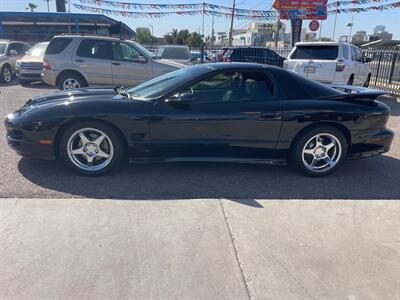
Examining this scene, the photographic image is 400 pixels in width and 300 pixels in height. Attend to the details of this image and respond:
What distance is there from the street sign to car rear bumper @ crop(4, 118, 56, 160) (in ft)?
69.4

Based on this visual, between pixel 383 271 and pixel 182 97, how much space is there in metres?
2.61

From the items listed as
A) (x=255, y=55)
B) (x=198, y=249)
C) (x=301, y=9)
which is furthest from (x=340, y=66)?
(x=301, y=9)

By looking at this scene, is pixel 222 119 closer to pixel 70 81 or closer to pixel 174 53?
pixel 70 81

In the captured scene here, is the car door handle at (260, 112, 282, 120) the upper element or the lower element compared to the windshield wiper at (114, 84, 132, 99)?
lower

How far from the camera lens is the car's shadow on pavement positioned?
13.2 ft

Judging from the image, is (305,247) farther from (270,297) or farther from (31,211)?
(31,211)

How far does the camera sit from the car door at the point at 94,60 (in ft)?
33.4

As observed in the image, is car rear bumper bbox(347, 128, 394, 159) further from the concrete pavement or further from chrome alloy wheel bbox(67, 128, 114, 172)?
chrome alloy wheel bbox(67, 128, 114, 172)

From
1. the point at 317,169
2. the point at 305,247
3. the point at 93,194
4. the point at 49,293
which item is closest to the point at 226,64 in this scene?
the point at 317,169

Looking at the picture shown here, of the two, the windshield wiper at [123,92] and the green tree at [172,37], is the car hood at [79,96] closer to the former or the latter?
the windshield wiper at [123,92]

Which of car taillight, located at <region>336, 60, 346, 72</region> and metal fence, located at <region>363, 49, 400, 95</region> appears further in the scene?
metal fence, located at <region>363, 49, 400, 95</region>

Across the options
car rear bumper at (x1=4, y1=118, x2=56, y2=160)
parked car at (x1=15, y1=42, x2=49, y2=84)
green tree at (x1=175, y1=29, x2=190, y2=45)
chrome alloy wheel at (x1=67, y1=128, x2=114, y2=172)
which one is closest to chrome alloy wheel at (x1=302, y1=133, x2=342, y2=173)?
chrome alloy wheel at (x1=67, y1=128, x2=114, y2=172)

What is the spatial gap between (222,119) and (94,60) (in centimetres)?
689

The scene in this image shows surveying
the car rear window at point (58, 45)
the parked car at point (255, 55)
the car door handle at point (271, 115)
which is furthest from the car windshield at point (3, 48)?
the car door handle at point (271, 115)
